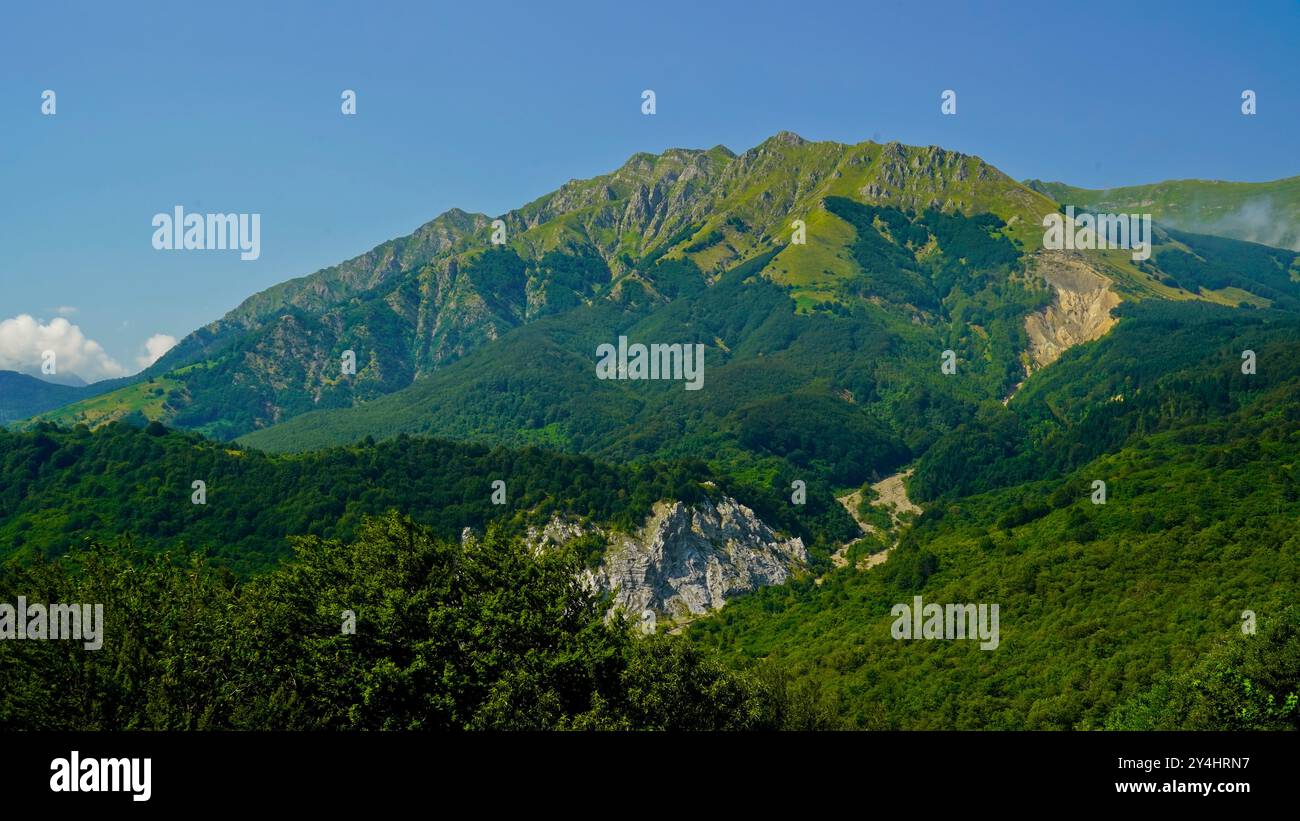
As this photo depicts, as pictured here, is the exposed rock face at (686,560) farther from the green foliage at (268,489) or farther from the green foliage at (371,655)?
the green foliage at (371,655)

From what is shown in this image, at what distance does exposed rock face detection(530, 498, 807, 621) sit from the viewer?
14938cm

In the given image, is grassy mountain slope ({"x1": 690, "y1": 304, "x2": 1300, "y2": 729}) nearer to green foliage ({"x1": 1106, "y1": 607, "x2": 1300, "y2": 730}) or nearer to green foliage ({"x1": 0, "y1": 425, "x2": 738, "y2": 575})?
green foliage ({"x1": 1106, "y1": 607, "x2": 1300, "y2": 730})

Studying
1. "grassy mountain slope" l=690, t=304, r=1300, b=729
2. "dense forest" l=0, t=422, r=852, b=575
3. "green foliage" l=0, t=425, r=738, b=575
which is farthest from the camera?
"green foliage" l=0, t=425, r=738, b=575

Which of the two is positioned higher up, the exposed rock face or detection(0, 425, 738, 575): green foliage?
detection(0, 425, 738, 575): green foliage

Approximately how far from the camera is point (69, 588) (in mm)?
44969

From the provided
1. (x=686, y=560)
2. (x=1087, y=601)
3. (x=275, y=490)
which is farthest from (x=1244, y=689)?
(x=275, y=490)

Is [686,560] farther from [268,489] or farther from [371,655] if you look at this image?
[371,655]

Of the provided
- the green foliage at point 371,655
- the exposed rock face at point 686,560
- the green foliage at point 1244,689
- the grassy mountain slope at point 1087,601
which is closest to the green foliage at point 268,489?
the exposed rock face at point 686,560

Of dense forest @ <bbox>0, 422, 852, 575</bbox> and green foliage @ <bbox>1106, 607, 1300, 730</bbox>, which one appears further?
dense forest @ <bbox>0, 422, 852, 575</bbox>

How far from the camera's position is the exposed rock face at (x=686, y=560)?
14938 cm

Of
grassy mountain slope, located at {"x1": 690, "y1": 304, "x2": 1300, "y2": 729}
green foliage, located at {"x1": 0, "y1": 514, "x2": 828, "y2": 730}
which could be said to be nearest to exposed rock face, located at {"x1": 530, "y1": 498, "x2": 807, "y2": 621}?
grassy mountain slope, located at {"x1": 690, "y1": 304, "x2": 1300, "y2": 729}

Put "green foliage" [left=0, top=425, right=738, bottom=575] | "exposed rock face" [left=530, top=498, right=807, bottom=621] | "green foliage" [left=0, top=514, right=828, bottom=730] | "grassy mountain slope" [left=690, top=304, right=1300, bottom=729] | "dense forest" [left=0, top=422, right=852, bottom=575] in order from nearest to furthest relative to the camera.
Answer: "green foliage" [left=0, top=514, right=828, bottom=730] < "grassy mountain slope" [left=690, top=304, right=1300, bottom=729] < "dense forest" [left=0, top=422, right=852, bottom=575] < "green foliage" [left=0, top=425, right=738, bottom=575] < "exposed rock face" [left=530, top=498, right=807, bottom=621]

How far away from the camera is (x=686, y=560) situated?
6235 inches
